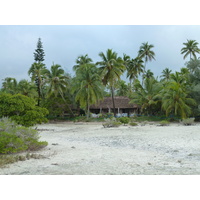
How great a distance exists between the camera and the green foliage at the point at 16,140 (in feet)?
24.2

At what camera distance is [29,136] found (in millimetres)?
8648

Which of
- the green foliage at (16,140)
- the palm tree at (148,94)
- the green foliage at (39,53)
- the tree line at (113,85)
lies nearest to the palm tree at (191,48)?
the tree line at (113,85)

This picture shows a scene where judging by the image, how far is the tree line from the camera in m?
25.6

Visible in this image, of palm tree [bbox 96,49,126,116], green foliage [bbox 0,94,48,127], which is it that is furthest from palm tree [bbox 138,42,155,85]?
green foliage [bbox 0,94,48,127]

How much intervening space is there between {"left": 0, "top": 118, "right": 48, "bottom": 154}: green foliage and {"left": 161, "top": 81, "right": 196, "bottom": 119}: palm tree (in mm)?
18867

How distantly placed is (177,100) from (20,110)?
17.5 metres

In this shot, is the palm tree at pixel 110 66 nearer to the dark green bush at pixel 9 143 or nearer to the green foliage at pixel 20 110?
the green foliage at pixel 20 110

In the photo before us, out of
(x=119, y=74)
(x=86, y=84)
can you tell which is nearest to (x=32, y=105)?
(x=86, y=84)

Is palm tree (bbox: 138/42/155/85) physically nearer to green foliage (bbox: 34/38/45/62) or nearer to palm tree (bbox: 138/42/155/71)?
palm tree (bbox: 138/42/155/71)

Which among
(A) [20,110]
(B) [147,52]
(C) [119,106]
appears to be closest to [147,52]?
(B) [147,52]

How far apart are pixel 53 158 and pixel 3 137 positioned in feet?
5.73

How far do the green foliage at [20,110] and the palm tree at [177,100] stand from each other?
1551 cm

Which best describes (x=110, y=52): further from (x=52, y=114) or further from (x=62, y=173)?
(x=62, y=173)

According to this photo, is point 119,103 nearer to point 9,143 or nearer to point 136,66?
point 136,66
